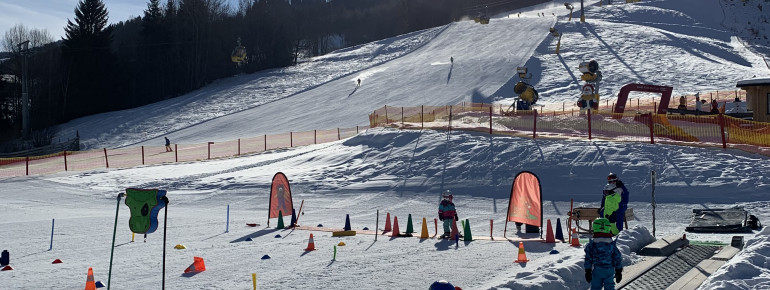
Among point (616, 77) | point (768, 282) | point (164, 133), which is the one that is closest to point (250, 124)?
point (164, 133)

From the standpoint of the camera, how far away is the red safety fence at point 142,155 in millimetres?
36969

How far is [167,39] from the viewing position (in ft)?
266

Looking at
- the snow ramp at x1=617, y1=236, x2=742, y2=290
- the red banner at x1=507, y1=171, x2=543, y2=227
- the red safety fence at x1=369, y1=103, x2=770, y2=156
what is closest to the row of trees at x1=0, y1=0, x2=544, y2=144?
the red safety fence at x1=369, y1=103, x2=770, y2=156

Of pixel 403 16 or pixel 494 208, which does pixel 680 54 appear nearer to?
pixel 494 208

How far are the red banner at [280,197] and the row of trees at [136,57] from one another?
51935 mm

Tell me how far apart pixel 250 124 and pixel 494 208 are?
3299 cm

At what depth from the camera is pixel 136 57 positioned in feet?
275

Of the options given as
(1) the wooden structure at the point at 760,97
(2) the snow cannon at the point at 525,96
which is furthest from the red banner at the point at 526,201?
(2) the snow cannon at the point at 525,96

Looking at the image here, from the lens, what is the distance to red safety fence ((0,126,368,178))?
37.0 metres

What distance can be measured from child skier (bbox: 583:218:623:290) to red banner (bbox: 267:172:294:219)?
11606 mm

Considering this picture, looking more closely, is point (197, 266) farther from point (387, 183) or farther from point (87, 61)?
point (87, 61)

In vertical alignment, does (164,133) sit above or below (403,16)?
below

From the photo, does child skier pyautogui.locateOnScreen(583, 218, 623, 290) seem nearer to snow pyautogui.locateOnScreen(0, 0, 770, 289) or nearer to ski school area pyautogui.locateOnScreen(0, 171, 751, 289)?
snow pyautogui.locateOnScreen(0, 0, 770, 289)

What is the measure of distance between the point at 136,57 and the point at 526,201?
72.7 meters
